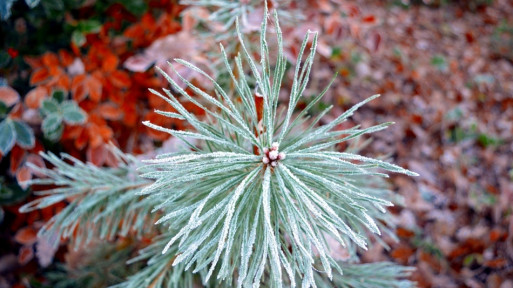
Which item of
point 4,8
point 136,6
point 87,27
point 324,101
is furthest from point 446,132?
point 4,8

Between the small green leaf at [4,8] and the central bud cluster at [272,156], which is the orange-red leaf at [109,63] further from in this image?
the central bud cluster at [272,156]

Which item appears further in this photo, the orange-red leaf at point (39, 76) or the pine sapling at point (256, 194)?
the orange-red leaf at point (39, 76)

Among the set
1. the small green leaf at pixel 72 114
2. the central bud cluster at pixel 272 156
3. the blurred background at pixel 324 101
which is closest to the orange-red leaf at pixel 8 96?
the blurred background at pixel 324 101

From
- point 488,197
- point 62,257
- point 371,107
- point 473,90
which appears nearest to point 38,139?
point 62,257

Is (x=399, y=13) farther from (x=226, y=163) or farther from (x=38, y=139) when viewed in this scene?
(x=226, y=163)

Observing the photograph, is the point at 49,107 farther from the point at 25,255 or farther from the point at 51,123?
the point at 25,255

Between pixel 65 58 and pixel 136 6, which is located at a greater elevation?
pixel 136 6

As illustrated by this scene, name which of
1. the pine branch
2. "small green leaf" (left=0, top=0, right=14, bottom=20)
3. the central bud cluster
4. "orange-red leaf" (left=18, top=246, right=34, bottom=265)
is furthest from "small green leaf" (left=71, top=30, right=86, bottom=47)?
the central bud cluster
